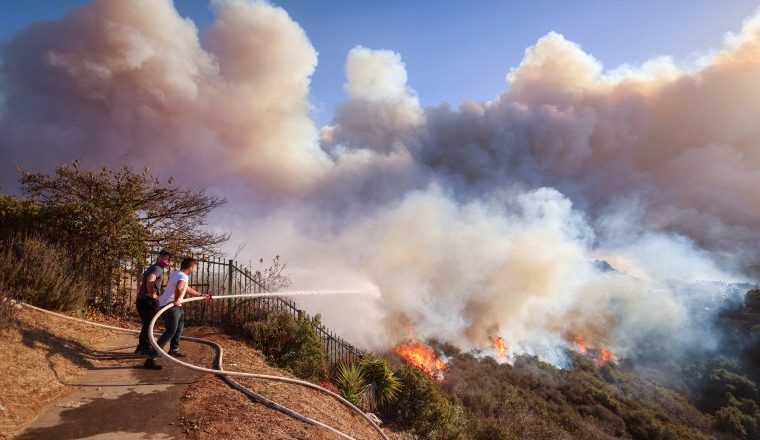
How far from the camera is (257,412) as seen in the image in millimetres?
5164

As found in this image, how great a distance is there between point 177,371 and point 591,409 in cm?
2904

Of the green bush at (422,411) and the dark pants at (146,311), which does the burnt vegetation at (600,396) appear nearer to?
the green bush at (422,411)

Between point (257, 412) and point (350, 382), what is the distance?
4.31 m

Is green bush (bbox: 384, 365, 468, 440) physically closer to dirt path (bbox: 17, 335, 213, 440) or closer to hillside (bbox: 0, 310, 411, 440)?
hillside (bbox: 0, 310, 411, 440)

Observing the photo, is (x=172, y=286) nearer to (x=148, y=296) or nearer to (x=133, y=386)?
(x=148, y=296)

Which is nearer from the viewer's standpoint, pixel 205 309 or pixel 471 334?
pixel 205 309

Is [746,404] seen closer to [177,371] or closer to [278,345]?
[278,345]

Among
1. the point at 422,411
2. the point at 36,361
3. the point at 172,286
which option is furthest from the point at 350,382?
the point at 36,361

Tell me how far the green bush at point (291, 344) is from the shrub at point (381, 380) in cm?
162

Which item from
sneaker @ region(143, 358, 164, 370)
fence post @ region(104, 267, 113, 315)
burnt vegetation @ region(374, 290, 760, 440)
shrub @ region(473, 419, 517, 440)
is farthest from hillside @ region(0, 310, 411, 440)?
shrub @ region(473, 419, 517, 440)

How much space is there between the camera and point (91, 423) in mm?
4492

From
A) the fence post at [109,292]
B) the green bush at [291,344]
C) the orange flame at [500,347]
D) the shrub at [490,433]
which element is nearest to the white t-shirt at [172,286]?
the green bush at [291,344]

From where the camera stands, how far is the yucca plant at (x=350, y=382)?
8914mm

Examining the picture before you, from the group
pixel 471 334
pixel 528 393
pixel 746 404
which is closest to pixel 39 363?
pixel 528 393
